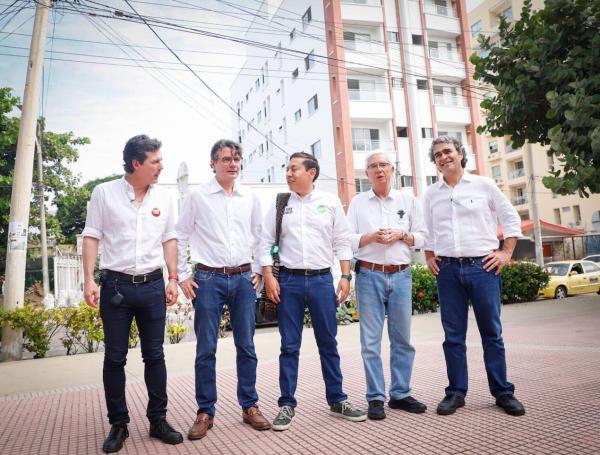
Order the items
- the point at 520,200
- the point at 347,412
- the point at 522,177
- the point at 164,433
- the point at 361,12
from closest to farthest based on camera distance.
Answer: the point at 164,433 < the point at 347,412 < the point at 361,12 < the point at 522,177 < the point at 520,200

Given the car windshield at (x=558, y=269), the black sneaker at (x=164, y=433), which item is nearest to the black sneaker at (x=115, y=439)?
the black sneaker at (x=164, y=433)

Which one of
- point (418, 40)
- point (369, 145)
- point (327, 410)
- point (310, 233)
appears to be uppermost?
point (418, 40)

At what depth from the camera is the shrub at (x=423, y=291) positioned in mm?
13289

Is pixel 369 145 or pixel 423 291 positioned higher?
pixel 369 145

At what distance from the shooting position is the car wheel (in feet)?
54.4

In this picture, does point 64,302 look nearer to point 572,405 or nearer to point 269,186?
point 269,186

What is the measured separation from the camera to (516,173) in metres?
46.5

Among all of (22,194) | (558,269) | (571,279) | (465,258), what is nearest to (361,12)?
(558,269)

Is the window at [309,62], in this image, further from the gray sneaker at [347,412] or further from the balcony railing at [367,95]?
the gray sneaker at [347,412]

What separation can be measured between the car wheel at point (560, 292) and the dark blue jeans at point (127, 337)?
15.8m

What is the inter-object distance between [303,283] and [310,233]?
403 mm

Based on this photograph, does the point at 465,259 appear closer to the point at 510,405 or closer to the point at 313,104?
the point at 510,405

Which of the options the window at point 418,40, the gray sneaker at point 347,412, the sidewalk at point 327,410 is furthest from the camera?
the window at point 418,40

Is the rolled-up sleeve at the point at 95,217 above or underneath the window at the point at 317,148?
underneath
